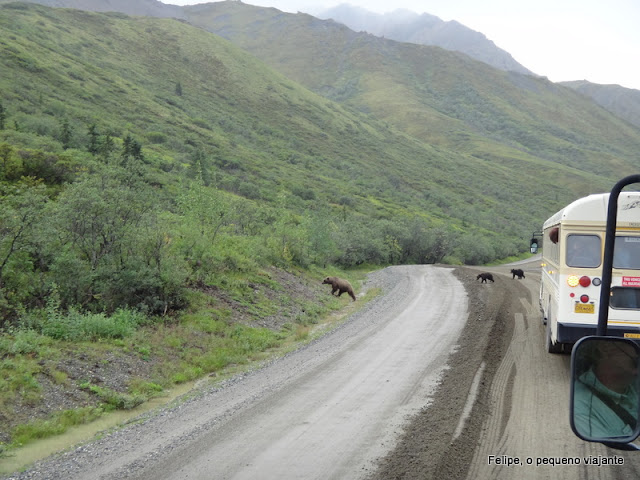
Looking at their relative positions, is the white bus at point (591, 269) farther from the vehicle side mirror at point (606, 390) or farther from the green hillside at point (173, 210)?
the green hillside at point (173, 210)

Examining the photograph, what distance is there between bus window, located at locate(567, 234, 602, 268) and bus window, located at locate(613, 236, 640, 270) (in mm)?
504

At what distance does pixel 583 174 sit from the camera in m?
163

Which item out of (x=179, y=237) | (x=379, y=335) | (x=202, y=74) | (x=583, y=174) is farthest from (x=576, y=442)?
(x=583, y=174)

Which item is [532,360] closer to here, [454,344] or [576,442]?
[454,344]

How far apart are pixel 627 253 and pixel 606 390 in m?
6.49

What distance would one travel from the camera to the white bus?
8.41m

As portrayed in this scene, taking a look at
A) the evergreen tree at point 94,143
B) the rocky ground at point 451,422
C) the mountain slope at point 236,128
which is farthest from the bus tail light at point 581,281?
the evergreen tree at point 94,143

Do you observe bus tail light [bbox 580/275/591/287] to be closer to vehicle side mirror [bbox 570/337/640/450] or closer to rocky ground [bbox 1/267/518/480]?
rocky ground [bbox 1/267/518/480]

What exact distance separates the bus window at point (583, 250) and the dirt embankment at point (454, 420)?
2.84 metres

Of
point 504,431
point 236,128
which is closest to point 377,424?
point 504,431

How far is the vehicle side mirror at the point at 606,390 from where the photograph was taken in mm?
3021

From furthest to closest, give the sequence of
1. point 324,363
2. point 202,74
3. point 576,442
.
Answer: point 202,74, point 324,363, point 576,442

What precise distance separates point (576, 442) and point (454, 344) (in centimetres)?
618

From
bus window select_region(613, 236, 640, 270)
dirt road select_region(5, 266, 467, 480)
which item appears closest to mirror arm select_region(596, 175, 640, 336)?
dirt road select_region(5, 266, 467, 480)
